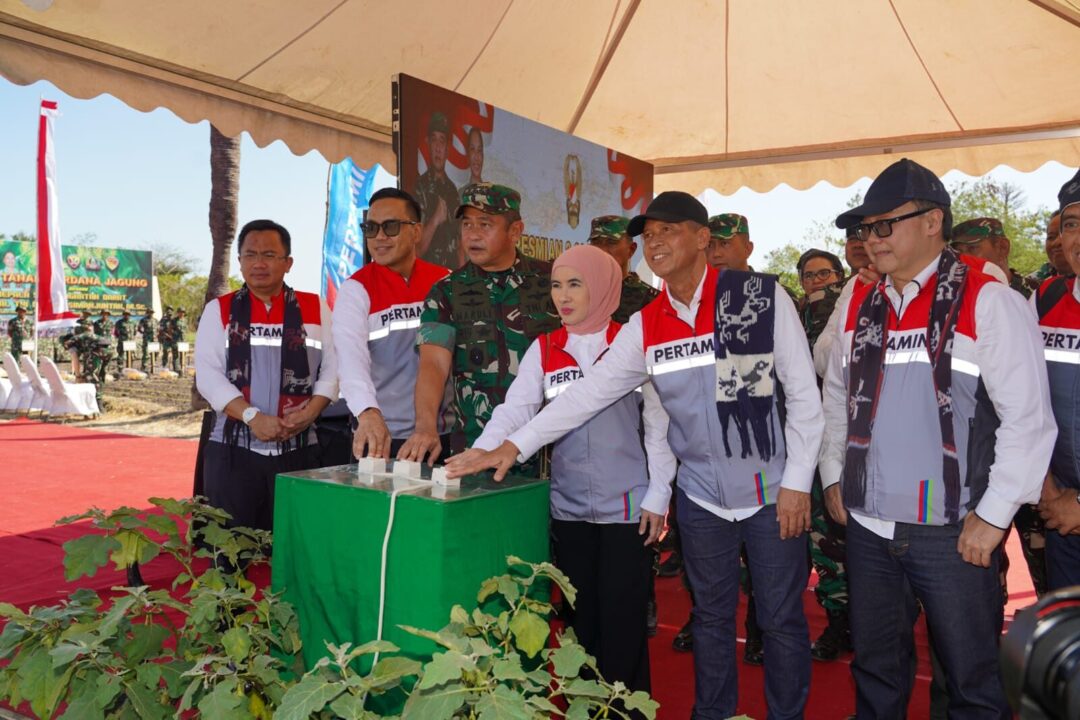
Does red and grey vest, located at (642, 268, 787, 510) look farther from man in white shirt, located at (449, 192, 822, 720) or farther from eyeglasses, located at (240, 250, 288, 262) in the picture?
eyeglasses, located at (240, 250, 288, 262)

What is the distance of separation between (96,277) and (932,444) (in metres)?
30.2

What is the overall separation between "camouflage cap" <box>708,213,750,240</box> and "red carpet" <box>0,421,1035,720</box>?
1823mm

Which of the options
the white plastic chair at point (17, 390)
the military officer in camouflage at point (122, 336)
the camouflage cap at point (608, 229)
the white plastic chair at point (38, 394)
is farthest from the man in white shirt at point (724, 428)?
the military officer in camouflage at point (122, 336)

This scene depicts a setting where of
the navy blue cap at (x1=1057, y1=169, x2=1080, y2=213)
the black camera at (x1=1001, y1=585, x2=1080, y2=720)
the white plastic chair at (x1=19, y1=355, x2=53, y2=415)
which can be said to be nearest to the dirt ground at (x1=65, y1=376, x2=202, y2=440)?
the white plastic chair at (x1=19, y1=355, x2=53, y2=415)

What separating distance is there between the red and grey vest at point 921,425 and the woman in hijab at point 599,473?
0.63 m

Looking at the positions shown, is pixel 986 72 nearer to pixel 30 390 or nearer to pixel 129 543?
pixel 129 543

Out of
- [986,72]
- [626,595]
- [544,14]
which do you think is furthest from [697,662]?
[986,72]

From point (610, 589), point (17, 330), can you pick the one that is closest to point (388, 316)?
point (610, 589)

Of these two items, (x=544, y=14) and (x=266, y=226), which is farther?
(x=544, y=14)

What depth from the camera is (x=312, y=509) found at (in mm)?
1896

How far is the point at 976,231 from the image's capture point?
395 cm

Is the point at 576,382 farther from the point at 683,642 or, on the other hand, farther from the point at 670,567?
the point at 670,567

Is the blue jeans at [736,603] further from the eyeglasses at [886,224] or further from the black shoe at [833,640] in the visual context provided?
the black shoe at [833,640]

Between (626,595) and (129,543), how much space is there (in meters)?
1.33
